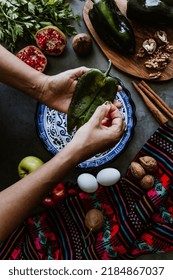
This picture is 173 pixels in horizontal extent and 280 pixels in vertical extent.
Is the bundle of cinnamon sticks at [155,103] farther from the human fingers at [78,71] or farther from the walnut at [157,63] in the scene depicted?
the human fingers at [78,71]

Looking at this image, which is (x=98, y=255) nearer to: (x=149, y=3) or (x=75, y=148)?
(x=75, y=148)

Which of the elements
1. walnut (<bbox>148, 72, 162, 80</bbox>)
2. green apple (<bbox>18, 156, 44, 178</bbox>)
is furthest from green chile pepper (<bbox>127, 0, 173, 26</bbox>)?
green apple (<bbox>18, 156, 44, 178</bbox>)

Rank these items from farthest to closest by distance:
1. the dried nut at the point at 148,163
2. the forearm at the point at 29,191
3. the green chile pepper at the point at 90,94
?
the dried nut at the point at 148,163, the green chile pepper at the point at 90,94, the forearm at the point at 29,191

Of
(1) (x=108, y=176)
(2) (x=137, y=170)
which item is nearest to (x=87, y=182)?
(1) (x=108, y=176)

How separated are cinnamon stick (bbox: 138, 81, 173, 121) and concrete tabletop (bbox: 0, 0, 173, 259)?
3 centimetres

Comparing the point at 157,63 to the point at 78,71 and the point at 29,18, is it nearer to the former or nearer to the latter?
the point at 78,71

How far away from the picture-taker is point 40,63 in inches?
71.8

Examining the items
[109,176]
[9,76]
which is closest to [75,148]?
[109,176]

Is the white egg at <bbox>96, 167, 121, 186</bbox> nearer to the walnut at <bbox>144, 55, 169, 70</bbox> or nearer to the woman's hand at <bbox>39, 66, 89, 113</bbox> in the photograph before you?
the woman's hand at <bbox>39, 66, 89, 113</bbox>

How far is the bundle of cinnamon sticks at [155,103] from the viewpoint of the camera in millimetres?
1782

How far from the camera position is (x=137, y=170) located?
1733 mm

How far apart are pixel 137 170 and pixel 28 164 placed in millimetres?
431

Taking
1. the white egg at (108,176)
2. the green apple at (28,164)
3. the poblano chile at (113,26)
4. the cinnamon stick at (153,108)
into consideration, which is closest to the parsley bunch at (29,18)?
the poblano chile at (113,26)

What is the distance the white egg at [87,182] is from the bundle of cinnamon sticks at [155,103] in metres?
0.36
